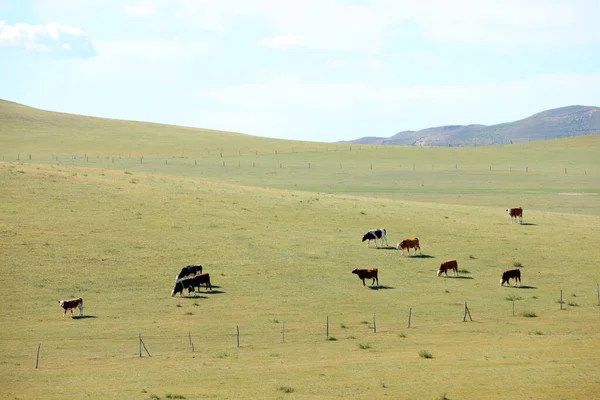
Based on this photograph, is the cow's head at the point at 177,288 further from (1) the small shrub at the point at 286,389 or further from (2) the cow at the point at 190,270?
(1) the small shrub at the point at 286,389

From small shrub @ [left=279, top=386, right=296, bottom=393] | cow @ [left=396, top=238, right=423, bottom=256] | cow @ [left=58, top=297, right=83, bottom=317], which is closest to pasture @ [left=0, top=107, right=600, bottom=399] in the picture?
small shrub @ [left=279, top=386, right=296, bottom=393]

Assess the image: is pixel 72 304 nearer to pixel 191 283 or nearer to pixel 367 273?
pixel 191 283

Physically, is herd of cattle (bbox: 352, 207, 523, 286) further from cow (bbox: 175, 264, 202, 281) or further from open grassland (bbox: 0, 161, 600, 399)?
cow (bbox: 175, 264, 202, 281)

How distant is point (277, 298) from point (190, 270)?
5.79 meters

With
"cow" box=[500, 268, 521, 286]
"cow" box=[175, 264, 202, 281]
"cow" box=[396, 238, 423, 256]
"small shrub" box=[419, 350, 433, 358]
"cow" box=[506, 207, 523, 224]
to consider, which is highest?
"cow" box=[506, 207, 523, 224]

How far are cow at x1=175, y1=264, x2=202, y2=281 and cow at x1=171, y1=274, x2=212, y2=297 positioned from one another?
1466 millimetres

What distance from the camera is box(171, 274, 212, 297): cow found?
127 feet

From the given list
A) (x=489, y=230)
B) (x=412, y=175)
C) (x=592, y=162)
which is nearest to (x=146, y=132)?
(x=412, y=175)

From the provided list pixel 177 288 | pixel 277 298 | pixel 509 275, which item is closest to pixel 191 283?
pixel 177 288

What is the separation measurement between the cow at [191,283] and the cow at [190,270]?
4.81 ft

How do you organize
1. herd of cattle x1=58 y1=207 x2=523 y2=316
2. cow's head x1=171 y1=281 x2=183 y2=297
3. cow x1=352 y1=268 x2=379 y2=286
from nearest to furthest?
herd of cattle x1=58 y1=207 x2=523 y2=316 → cow's head x1=171 y1=281 x2=183 y2=297 → cow x1=352 y1=268 x2=379 y2=286

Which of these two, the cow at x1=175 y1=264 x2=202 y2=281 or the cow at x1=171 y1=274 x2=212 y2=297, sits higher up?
the cow at x1=175 y1=264 x2=202 y2=281

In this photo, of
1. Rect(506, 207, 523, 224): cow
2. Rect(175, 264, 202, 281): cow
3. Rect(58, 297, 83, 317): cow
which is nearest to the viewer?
Rect(58, 297, 83, 317): cow

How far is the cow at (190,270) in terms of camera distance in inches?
1626
